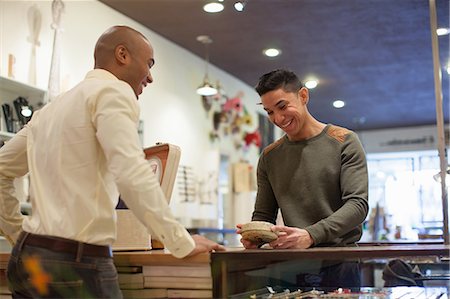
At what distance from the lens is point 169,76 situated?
6.71m

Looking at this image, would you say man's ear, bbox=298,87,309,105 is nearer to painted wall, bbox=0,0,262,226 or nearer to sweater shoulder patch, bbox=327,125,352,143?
sweater shoulder patch, bbox=327,125,352,143

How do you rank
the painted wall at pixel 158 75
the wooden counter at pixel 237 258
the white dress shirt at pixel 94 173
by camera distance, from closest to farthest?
1. the white dress shirt at pixel 94 173
2. the wooden counter at pixel 237 258
3. the painted wall at pixel 158 75

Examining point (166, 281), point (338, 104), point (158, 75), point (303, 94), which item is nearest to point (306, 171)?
point (303, 94)

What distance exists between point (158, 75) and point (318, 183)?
443 centimetres

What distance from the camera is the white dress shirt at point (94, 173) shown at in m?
1.41

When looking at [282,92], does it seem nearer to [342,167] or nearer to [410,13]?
[342,167]

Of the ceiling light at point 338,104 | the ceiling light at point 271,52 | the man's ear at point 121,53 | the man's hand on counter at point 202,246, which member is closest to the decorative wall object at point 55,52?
the ceiling light at point 271,52

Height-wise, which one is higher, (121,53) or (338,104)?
(338,104)

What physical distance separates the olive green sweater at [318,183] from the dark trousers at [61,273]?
0.87 m

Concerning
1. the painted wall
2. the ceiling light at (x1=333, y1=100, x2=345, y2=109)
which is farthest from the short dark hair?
the ceiling light at (x1=333, y1=100, x2=345, y2=109)

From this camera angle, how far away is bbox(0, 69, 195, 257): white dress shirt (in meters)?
1.41

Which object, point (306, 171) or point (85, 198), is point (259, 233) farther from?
point (85, 198)

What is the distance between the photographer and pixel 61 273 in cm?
143

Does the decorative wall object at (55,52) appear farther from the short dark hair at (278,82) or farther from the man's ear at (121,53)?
the man's ear at (121,53)
